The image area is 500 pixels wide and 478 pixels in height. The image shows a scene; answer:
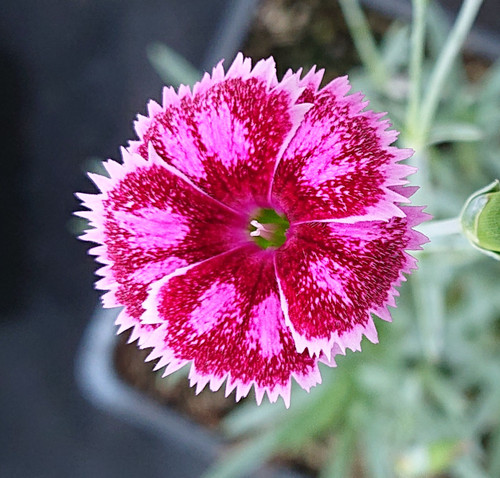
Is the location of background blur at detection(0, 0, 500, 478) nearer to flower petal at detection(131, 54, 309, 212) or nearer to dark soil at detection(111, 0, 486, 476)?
dark soil at detection(111, 0, 486, 476)

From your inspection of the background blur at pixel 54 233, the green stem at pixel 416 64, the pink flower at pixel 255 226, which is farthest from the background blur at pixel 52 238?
the pink flower at pixel 255 226

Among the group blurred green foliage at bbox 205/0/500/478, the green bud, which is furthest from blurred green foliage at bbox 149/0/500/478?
the green bud

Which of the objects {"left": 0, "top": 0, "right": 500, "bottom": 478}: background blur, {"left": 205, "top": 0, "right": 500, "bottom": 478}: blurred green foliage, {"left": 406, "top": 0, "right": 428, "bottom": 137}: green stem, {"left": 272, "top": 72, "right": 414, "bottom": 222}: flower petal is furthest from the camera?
{"left": 0, "top": 0, "right": 500, "bottom": 478}: background blur

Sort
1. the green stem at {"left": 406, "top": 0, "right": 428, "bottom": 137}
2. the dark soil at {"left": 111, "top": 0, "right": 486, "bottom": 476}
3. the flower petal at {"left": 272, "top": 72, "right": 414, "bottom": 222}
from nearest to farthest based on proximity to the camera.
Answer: the flower petal at {"left": 272, "top": 72, "right": 414, "bottom": 222}, the green stem at {"left": 406, "top": 0, "right": 428, "bottom": 137}, the dark soil at {"left": 111, "top": 0, "right": 486, "bottom": 476}

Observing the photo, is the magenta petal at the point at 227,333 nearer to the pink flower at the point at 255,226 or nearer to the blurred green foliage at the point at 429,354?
the pink flower at the point at 255,226

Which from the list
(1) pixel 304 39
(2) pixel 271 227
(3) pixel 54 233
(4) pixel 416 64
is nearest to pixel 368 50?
(1) pixel 304 39

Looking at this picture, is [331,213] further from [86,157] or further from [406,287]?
[86,157]

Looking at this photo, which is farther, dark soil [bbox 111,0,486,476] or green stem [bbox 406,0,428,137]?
dark soil [bbox 111,0,486,476]

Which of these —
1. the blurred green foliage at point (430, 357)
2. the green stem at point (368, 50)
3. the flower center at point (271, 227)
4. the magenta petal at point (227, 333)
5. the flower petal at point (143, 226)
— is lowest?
the magenta petal at point (227, 333)
